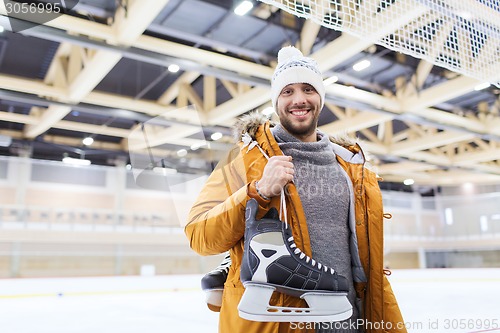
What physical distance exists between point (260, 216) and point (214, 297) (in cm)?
42

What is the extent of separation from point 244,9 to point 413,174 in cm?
1681

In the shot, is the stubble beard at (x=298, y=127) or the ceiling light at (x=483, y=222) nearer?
the stubble beard at (x=298, y=127)

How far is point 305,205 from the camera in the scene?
1478mm

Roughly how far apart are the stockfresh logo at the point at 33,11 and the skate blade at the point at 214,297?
562cm

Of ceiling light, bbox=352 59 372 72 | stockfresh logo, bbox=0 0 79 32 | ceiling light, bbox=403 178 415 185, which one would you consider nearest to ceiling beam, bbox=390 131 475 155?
ceiling light, bbox=352 59 372 72

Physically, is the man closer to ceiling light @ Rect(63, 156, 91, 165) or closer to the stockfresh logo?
the stockfresh logo

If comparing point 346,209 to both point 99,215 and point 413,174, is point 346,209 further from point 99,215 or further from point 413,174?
point 413,174

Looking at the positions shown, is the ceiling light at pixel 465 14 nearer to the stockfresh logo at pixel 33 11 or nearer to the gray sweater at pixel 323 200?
the gray sweater at pixel 323 200

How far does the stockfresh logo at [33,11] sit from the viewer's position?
234 inches

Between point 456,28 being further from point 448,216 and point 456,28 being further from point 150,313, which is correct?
point 448,216

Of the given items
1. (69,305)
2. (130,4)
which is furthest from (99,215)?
(130,4)

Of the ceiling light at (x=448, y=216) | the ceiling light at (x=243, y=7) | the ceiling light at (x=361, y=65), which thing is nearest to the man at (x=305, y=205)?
the ceiling light at (x=243, y=7)

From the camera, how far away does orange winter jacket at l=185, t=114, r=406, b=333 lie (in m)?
1.31

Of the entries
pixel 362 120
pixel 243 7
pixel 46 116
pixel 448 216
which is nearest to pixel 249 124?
pixel 243 7
